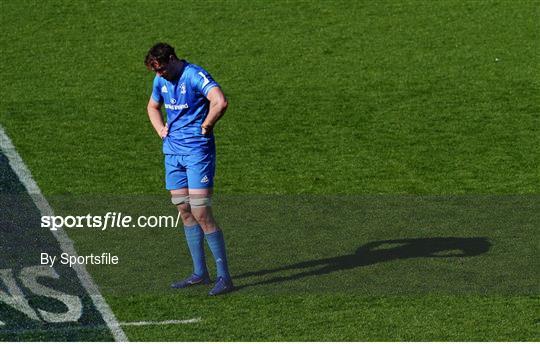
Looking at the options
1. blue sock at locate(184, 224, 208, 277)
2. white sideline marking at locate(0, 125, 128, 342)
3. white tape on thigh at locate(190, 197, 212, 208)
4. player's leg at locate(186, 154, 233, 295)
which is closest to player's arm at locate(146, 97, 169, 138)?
player's leg at locate(186, 154, 233, 295)

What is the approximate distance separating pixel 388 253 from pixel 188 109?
296cm

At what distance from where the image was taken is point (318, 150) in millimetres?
17953

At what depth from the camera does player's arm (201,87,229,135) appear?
39.9ft

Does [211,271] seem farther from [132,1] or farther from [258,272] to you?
[132,1]

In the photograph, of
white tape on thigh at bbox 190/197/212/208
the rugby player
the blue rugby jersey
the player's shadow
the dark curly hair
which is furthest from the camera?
the player's shadow

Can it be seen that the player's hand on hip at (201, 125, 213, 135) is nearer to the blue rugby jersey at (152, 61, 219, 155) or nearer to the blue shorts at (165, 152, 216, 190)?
the blue rugby jersey at (152, 61, 219, 155)


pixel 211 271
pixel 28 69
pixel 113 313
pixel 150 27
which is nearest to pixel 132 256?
pixel 211 271

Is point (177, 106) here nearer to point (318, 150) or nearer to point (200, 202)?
point (200, 202)

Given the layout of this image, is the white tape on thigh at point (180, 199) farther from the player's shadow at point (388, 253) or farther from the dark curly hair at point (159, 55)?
the dark curly hair at point (159, 55)

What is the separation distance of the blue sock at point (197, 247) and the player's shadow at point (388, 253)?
453mm

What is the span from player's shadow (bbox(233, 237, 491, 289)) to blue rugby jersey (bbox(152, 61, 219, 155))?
1.59 m

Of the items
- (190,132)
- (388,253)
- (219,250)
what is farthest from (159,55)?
(388,253)

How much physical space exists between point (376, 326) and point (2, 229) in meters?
5.09

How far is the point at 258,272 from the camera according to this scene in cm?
1342
